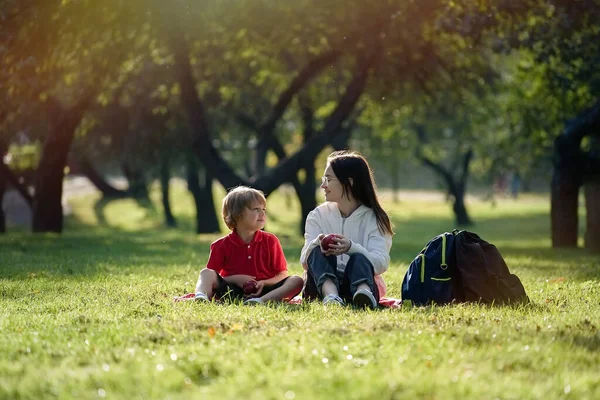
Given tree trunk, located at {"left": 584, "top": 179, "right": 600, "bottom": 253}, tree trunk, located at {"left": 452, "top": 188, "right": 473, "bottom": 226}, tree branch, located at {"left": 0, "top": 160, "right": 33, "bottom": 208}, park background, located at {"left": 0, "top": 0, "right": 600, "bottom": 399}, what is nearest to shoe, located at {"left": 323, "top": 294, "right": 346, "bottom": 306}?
park background, located at {"left": 0, "top": 0, "right": 600, "bottom": 399}

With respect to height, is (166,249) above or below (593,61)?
below

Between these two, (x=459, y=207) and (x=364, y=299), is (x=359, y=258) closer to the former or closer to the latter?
(x=364, y=299)

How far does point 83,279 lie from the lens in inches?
404

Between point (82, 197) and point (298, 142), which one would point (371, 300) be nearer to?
point (298, 142)

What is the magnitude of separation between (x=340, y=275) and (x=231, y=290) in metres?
0.96

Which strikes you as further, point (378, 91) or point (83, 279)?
point (378, 91)

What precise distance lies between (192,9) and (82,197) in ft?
119

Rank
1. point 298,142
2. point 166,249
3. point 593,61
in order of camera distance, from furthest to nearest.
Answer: point 298,142, point 593,61, point 166,249

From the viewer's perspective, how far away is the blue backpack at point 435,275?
25.8 ft

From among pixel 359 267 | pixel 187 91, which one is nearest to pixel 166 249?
pixel 187 91

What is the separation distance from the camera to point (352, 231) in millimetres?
8242

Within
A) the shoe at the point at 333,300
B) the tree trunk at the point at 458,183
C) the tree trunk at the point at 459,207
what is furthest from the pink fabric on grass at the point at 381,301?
the tree trunk at the point at 459,207

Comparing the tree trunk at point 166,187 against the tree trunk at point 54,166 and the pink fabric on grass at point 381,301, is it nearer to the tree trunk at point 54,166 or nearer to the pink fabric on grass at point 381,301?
the tree trunk at point 54,166

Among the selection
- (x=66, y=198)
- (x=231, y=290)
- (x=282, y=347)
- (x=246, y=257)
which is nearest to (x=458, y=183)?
(x=66, y=198)
